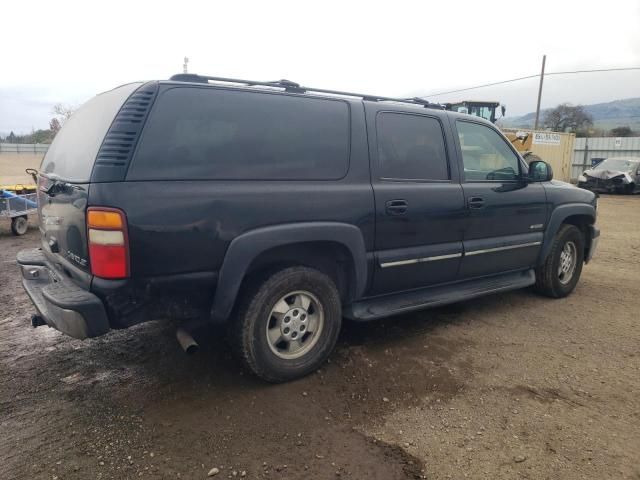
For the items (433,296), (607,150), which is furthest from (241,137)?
(607,150)

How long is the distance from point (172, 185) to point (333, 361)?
1770 millimetres

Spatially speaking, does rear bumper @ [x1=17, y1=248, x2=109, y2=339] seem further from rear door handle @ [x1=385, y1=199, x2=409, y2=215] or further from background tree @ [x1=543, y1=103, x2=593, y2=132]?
background tree @ [x1=543, y1=103, x2=593, y2=132]

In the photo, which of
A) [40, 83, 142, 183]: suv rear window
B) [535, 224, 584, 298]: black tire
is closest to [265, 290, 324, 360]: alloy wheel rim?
[40, 83, 142, 183]: suv rear window

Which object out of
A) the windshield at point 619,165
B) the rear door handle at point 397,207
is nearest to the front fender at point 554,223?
the rear door handle at point 397,207

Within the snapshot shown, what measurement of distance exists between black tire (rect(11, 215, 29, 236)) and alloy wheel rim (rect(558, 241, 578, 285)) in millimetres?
8398

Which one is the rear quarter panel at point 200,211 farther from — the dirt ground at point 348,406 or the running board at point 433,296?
the dirt ground at point 348,406

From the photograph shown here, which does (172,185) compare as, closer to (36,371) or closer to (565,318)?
(36,371)

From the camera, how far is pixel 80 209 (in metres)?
2.69

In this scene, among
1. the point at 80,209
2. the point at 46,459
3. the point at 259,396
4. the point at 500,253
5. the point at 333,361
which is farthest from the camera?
the point at 500,253

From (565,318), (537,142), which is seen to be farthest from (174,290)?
(537,142)

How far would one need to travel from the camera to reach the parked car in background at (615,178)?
64.4ft

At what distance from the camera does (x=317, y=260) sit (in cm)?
345

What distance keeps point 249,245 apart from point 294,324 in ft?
2.32

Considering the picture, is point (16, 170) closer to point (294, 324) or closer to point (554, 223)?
point (294, 324)
